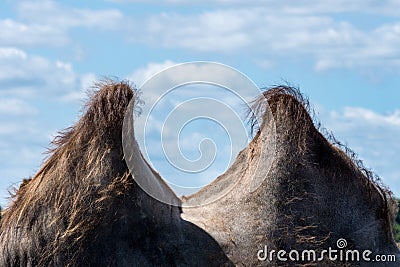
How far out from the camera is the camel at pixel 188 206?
1110 cm

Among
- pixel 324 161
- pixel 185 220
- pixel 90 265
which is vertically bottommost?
pixel 90 265

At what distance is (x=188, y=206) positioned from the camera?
12.3 metres

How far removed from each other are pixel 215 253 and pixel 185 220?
51cm

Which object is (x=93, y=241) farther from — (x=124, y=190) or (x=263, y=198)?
(x=263, y=198)

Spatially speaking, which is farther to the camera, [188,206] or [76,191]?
[188,206]

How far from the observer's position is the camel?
1110 centimetres

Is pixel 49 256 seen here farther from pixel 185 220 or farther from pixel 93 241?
pixel 185 220

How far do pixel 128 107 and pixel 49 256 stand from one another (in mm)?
1803

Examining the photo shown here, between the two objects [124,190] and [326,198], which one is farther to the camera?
A: [326,198]

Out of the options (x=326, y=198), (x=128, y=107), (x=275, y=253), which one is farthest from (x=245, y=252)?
(x=128, y=107)

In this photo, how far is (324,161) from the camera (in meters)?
12.0

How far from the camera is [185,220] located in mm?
11633

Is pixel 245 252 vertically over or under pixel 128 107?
under

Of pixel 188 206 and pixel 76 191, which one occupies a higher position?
pixel 188 206
